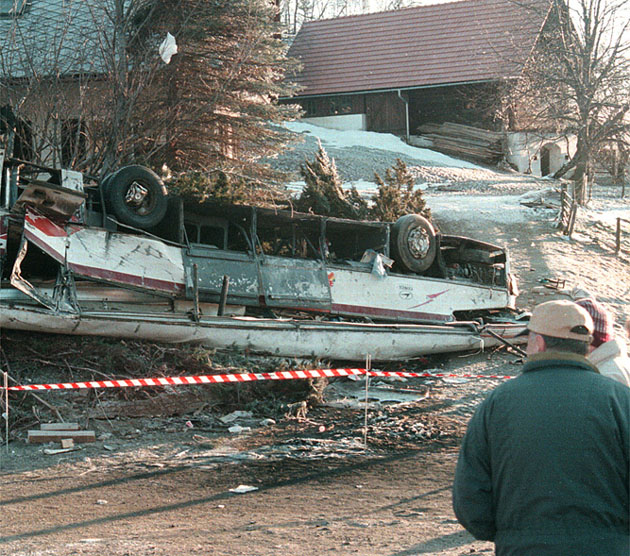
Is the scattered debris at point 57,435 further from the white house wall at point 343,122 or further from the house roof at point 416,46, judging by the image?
the white house wall at point 343,122

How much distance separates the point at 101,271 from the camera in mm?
10484

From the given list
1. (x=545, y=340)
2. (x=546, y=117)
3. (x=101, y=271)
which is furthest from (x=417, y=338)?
(x=546, y=117)

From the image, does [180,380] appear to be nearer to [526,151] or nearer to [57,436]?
[57,436]

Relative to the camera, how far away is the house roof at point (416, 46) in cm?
3603

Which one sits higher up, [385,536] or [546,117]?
[546,117]

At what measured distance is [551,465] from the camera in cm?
300

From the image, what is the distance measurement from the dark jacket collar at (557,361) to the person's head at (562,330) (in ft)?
0.17

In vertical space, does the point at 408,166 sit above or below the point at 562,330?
above

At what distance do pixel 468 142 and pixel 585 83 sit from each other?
989cm

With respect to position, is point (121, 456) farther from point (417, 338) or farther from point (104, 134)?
point (104, 134)

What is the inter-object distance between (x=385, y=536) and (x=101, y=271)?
19.7 ft

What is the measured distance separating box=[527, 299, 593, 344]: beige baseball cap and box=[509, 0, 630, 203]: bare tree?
25070 millimetres

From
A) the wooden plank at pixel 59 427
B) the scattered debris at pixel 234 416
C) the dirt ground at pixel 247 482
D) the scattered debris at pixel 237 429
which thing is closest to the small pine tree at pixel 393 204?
the dirt ground at pixel 247 482

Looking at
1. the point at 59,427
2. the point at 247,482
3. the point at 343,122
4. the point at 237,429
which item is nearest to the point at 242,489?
the point at 247,482
